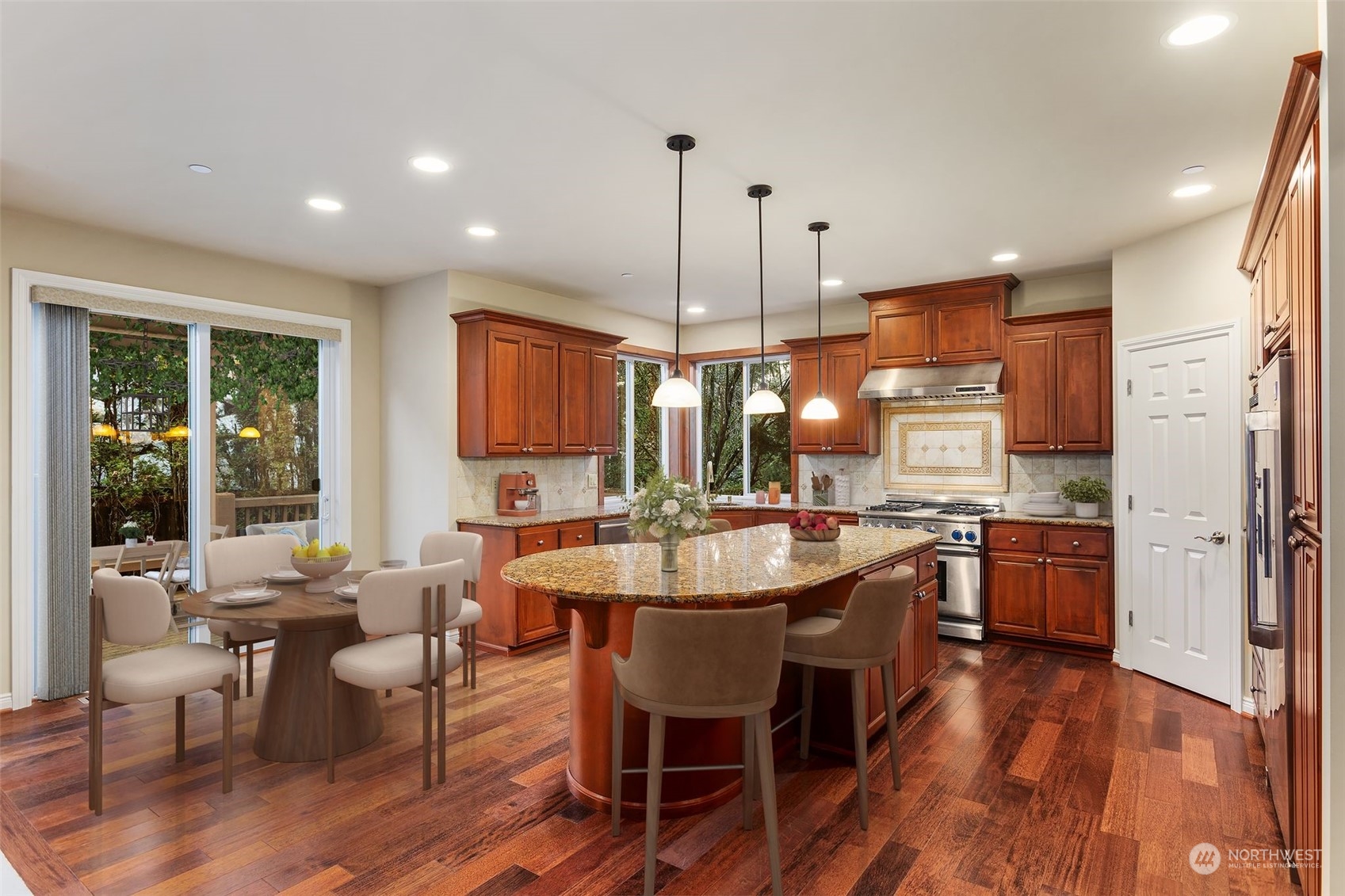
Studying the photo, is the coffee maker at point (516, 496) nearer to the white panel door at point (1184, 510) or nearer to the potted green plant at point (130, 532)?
the potted green plant at point (130, 532)

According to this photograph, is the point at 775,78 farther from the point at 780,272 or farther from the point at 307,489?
the point at 307,489

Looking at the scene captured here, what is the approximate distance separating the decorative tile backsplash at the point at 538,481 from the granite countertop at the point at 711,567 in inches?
85.2

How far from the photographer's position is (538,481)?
19.9ft

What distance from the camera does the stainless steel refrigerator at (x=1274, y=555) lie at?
7.64ft

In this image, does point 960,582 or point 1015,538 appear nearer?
point 1015,538

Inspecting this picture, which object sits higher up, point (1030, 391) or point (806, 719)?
point (1030, 391)

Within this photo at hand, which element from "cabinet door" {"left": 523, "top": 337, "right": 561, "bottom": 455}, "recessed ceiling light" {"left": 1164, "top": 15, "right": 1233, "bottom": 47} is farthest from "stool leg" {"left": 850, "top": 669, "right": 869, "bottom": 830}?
"cabinet door" {"left": 523, "top": 337, "right": 561, "bottom": 455}

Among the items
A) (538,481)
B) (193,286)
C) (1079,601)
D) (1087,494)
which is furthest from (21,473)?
(1087,494)

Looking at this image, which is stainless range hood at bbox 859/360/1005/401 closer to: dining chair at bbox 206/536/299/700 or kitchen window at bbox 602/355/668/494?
kitchen window at bbox 602/355/668/494

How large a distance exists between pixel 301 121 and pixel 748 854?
3.23 meters

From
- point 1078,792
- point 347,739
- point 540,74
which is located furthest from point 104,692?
point 1078,792

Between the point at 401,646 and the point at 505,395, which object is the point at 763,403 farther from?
the point at 401,646

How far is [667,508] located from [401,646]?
1540 millimetres

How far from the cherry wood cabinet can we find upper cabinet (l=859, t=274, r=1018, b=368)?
→ 0.18m
